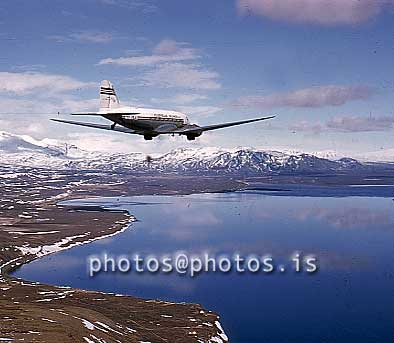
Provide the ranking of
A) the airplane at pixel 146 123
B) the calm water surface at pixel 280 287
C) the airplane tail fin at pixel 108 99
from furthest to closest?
the calm water surface at pixel 280 287 < the airplane tail fin at pixel 108 99 < the airplane at pixel 146 123

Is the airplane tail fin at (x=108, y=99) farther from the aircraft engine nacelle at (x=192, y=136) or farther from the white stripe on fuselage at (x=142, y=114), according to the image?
the aircraft engine nacelle at (x=192, y=136)

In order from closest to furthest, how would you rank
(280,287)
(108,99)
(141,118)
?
(141,118)
(108,99)
(280,287)

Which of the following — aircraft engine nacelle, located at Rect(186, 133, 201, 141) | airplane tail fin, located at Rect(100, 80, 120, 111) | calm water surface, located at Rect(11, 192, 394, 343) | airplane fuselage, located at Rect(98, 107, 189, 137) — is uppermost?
airplane tail fin, located at Rect(100, 80, 120, 111)

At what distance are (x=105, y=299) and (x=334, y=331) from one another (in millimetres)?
55531

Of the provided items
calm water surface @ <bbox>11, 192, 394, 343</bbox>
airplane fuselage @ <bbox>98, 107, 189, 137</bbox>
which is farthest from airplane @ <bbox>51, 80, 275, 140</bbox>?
calm water surface @ <bbox>11, 192, 394, 343</bbox>

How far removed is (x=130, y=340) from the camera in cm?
9656

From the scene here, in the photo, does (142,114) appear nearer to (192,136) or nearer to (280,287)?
(192,136)

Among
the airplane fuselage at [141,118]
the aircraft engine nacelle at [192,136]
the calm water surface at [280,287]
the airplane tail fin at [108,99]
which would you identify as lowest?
the calm water surface at [280,287]

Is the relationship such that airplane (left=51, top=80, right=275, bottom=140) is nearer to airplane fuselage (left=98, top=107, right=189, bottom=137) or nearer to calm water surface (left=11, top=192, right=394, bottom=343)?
airplane fuselage (left=98, top=107, right=189, bottom=137)

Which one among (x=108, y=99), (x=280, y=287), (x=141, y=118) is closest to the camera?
(x=141, y=118)

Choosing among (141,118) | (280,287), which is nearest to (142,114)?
(141,118)

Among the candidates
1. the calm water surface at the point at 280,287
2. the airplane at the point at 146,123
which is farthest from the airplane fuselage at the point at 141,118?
the calm water surface at the point at 280,287

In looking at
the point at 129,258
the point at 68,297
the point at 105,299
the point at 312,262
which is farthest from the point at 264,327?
the point at 129,258

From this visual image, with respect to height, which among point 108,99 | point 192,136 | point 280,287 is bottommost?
point 280,287
